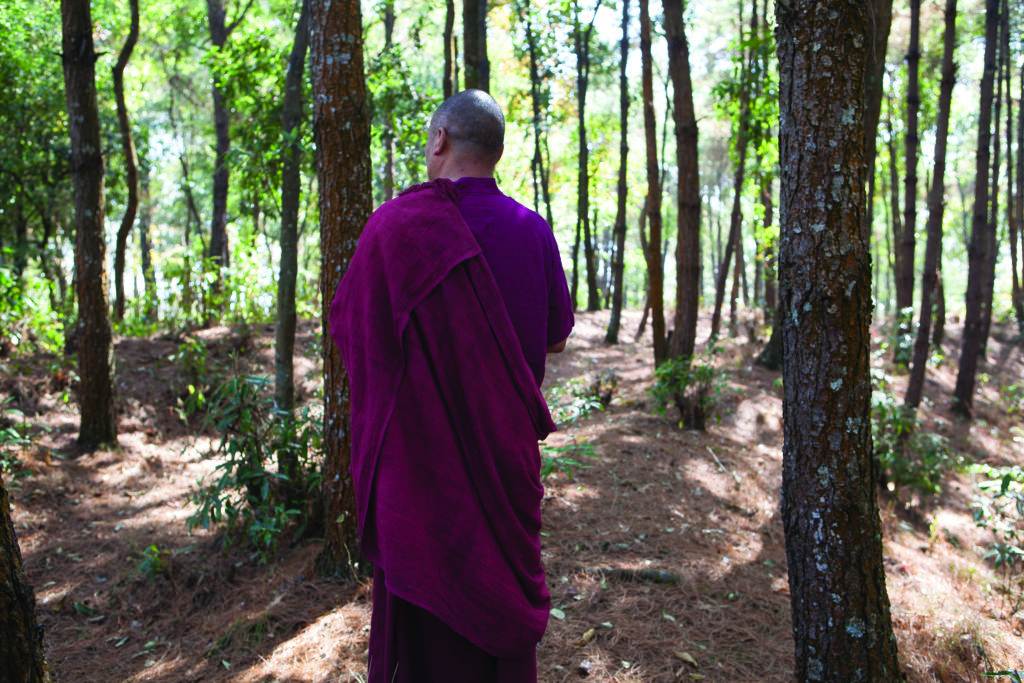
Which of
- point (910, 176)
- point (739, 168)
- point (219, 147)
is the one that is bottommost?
point (910, 176)

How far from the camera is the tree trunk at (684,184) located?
888cm

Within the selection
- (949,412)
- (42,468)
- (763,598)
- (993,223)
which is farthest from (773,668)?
(993,223)

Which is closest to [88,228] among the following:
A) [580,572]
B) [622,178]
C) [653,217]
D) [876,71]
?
[580,572]

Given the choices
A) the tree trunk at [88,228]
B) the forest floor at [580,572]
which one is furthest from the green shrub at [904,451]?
the tree trunk at [88,228]

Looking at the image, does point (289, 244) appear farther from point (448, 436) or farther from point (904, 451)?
point (904, 451)

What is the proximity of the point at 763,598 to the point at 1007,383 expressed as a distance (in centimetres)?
1560

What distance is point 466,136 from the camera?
236cm

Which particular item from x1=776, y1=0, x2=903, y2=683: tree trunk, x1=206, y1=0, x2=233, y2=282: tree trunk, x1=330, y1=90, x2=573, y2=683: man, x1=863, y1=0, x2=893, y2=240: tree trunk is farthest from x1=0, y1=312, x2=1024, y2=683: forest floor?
x1=206, y1=0, x2=233, y2=282: tree trunk

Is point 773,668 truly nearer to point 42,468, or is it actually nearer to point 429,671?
point 429,671

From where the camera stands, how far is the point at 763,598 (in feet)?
15.3

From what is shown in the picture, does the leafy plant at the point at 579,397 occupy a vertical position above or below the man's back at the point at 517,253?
below

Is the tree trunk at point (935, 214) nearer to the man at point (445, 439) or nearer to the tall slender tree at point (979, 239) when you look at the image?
the tall slender tree at point (979, 239)

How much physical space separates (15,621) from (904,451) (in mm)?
8714

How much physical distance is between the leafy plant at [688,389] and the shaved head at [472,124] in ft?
20.8
